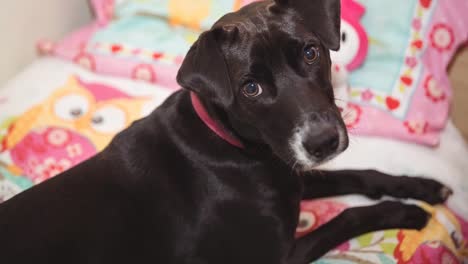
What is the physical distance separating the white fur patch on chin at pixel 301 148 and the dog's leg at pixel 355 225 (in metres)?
0.48

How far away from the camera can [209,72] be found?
1785 mm

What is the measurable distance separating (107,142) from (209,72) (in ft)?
4.18

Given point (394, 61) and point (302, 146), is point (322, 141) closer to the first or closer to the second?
point (302, 146)

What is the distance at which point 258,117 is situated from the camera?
6.17ft

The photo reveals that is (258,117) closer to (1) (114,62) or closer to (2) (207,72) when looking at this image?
(2) (207,72)

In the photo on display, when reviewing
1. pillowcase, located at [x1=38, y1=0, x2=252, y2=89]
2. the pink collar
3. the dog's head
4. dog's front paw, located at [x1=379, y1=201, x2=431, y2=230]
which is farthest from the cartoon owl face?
dog's front paw, located at [x1=379, y1=201, x2=431, y2=230]

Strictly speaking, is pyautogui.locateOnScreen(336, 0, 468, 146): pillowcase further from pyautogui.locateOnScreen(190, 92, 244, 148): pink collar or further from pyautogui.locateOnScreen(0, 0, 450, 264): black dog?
pyautogui.locateOnScreen(190, 92, 244, 148): pink collar

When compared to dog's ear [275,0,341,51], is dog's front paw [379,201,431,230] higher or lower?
lower

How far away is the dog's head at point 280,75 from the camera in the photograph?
179 centimetres

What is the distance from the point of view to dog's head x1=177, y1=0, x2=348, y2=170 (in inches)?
70.4

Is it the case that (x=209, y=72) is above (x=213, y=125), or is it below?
above

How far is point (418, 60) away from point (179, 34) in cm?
142

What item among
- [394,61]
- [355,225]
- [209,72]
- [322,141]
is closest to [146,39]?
[394,61]

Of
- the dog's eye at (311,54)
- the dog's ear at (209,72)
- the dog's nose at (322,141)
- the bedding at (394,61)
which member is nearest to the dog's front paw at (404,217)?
the bedding at (394,61)
